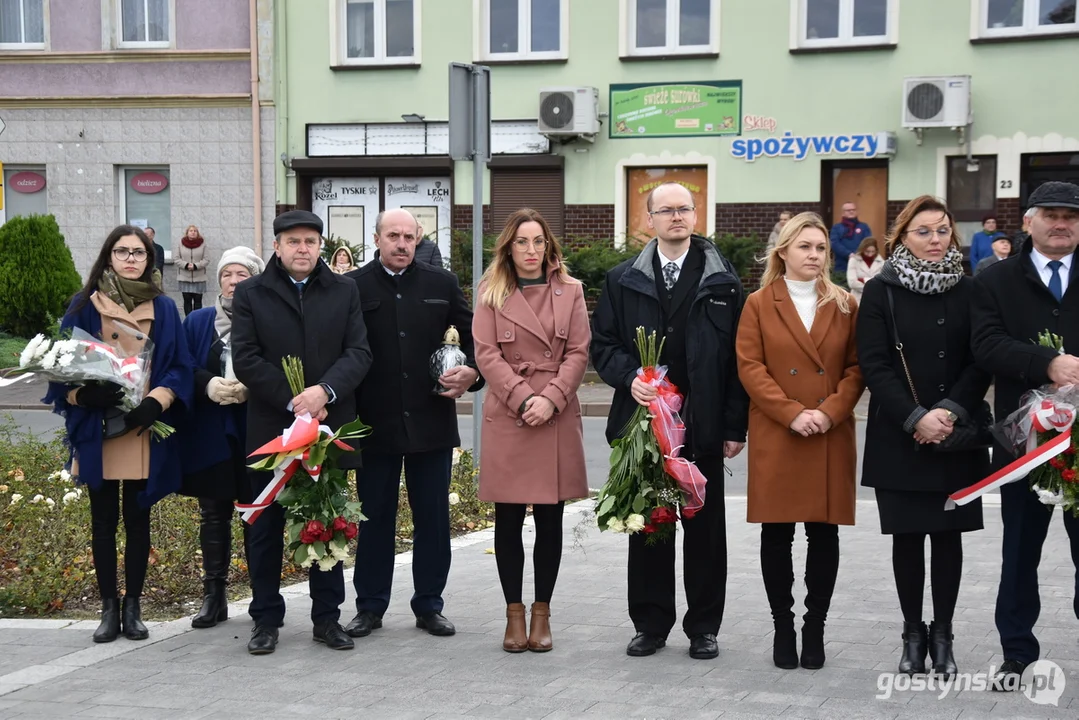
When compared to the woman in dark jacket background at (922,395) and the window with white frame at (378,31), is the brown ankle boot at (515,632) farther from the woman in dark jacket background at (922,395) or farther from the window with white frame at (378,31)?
the window with white frame at (378,31)

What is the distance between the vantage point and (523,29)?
2434cm

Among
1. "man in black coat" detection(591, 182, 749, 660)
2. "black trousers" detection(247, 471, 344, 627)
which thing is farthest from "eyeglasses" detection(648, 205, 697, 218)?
"black trousers" detection(247, 471, 344, 627)

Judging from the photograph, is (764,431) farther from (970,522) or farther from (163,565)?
(163,565)

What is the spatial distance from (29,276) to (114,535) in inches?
678

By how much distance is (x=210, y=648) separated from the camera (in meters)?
6.58

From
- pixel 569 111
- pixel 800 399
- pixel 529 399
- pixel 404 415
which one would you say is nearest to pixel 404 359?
pixel 404 415

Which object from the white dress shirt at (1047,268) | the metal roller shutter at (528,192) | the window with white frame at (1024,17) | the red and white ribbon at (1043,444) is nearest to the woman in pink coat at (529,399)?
→ the red and white ribbon at (1043,444)

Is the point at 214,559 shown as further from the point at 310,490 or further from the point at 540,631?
the point at 540,631

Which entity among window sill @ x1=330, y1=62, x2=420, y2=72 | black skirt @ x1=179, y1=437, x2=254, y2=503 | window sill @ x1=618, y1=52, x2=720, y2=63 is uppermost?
window sill @ x1=330, y1=62, x2=420, y2=72

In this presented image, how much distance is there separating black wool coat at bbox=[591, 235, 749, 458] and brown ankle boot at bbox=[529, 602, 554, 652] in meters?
0.87

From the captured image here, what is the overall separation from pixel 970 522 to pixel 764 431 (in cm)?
93

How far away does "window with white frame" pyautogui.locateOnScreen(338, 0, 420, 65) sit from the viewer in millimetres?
24969

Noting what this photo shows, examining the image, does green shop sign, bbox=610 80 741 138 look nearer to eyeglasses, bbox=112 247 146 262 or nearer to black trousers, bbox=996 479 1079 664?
eyeglasses, bbox=112 247 146 262

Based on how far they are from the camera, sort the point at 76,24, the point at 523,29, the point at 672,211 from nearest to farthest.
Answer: the point at 672,211 → the point at 523,29 → the point at 76,24
